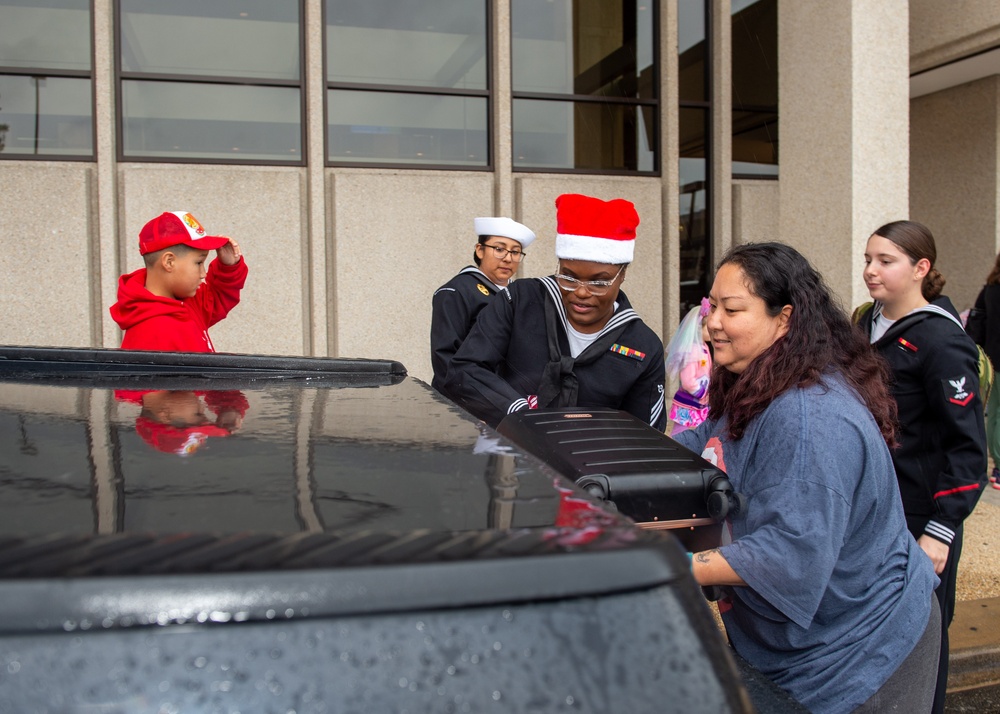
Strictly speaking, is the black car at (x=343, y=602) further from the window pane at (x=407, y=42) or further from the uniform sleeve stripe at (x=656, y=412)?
the window pane at (x=407, y=42)

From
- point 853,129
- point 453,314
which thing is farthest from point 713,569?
point 853,129

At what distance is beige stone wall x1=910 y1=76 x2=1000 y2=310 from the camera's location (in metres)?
8.48

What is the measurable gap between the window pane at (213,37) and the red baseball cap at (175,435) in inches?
245

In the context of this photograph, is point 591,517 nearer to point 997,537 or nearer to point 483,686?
point 483,686

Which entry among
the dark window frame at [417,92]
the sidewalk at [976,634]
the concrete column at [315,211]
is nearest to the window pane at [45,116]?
the concrete column at [315,211]

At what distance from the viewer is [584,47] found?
7.61 metres

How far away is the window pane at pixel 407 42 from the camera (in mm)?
7031

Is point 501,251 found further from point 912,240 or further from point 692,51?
point 692,51

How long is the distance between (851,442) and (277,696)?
4.96 feet

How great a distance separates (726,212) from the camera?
7.95m

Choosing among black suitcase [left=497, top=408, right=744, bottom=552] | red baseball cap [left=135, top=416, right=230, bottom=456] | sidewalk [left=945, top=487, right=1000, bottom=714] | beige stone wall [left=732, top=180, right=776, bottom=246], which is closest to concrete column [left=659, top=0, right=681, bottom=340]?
beige stone wall [left=732, top=180, right=776, bottom=246]

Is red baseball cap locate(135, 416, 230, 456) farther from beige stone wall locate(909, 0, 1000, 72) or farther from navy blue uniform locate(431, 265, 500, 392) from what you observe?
beige stone wall locate(909, 0, 1000, 72)

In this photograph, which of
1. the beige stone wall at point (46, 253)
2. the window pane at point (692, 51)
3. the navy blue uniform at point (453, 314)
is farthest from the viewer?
the window pane at point (692, 51)

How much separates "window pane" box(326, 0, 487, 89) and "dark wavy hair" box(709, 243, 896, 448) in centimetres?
565
